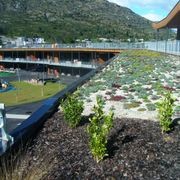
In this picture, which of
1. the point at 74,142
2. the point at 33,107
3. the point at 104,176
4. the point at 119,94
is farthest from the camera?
the point at 33,107

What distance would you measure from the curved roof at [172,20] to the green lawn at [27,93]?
66.5 feet

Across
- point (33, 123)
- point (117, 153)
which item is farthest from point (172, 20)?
point (117, 153)

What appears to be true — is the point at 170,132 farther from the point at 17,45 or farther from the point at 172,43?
the point at 17,45

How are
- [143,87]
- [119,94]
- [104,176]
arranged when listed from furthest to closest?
1. [143,87]
2. [119,94]
3. [104,176]

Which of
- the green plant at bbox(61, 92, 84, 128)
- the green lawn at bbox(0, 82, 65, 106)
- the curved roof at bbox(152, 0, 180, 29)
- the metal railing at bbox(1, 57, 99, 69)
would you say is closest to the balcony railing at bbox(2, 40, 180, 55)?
the curved roof at bbox(152, 0, 180, 29)

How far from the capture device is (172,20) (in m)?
47.5

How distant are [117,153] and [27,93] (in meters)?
50.7

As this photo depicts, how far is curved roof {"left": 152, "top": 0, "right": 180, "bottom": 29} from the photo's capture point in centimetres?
4288

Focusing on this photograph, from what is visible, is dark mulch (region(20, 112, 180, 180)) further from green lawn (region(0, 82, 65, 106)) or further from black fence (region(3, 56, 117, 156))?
green lawn (region(0, 82, 65, 106))

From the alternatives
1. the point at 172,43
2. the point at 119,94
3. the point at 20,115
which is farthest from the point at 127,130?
the point at 172,43

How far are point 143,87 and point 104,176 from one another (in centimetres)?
1230

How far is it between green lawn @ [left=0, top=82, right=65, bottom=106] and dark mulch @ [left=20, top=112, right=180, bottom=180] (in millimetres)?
37321

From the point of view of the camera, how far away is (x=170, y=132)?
12328 mm

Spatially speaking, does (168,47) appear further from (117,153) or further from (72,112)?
(117,153)
